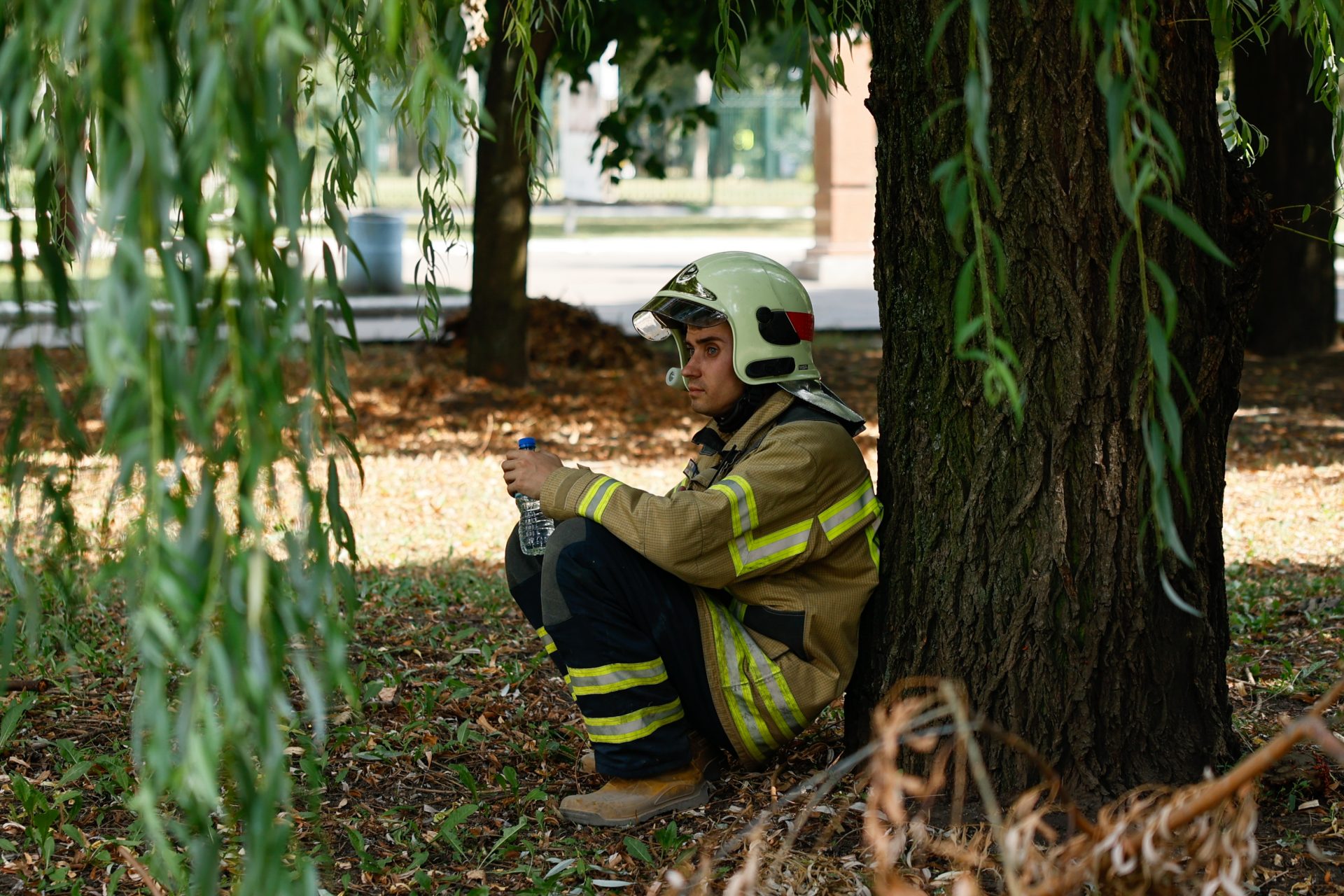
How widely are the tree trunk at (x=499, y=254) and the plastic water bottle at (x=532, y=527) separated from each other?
6.28m

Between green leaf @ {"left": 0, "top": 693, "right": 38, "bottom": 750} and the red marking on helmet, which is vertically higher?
the red marking on helmet

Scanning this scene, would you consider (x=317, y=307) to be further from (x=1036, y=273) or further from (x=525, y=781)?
(x=525, y=781)

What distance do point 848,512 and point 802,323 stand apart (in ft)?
1.54

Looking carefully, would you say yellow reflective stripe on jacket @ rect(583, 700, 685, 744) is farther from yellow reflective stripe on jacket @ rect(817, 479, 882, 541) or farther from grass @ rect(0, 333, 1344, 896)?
yellow reflective stripe on jacket @ rect(817, 479, 882, 541)

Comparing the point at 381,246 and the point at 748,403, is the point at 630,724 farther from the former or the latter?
the point at 381,246

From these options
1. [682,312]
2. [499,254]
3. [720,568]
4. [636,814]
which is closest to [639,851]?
[636,814]

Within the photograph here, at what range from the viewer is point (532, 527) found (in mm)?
3639

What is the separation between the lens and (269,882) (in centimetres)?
183

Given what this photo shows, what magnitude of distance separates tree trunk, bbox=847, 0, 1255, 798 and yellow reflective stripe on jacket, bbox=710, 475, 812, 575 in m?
0.24

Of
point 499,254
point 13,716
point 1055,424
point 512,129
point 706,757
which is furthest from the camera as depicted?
point 499,254

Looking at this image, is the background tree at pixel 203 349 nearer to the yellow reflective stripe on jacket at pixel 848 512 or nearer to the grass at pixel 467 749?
the grass at pixel 467 749

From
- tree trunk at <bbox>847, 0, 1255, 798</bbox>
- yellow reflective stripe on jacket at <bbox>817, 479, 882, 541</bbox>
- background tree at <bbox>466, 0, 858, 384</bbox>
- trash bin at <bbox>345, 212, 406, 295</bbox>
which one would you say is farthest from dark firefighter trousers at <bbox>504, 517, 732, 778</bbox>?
trash bin at <bbox>345, 212, 406, 295</bbox>

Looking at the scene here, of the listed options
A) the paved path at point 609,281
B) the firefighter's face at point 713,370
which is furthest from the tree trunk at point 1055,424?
the paved path at point 609,281

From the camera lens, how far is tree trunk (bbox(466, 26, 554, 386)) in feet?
32.3
